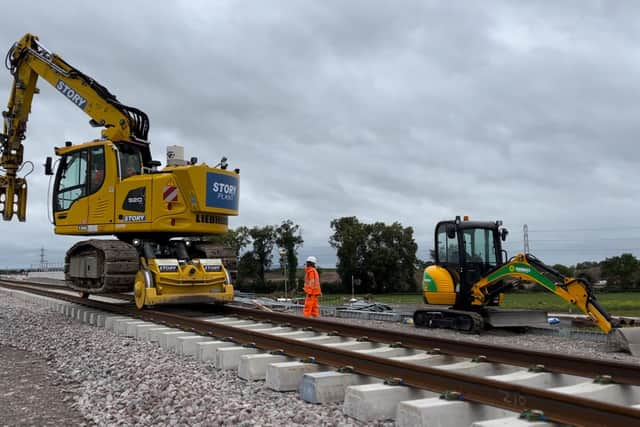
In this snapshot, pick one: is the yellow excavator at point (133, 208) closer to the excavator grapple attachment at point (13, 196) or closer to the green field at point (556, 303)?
the excavator grapple attachment at point (13, 196)

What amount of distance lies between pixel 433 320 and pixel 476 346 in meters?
5.24

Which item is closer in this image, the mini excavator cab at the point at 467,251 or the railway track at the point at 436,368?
the railway track at the point at 436,368

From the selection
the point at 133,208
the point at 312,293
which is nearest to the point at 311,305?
the point at 312,293

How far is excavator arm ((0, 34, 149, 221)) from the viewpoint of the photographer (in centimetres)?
1255

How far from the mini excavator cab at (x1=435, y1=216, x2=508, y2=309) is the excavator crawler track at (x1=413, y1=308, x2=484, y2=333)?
0.53 m

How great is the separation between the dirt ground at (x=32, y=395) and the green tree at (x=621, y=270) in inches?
1759

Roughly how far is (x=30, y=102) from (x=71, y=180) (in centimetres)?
416

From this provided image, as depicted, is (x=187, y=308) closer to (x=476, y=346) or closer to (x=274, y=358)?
(x=274, y=358)

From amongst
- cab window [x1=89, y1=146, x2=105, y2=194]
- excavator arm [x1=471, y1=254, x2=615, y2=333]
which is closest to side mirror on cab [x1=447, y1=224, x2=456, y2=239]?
excavator arm [x1=471, y1=254, x2=615, y2=333]

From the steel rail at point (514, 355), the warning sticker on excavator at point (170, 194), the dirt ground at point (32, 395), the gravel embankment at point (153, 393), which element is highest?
the warning sticker on excavator at point (170, 194)

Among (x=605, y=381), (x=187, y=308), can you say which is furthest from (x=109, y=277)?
(x=605, y=381)

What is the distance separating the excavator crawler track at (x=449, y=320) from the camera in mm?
10586

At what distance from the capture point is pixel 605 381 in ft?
15.6

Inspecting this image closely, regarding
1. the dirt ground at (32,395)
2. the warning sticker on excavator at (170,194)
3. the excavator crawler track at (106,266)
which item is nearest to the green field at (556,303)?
the warning sticker on excavator at (170,194)
